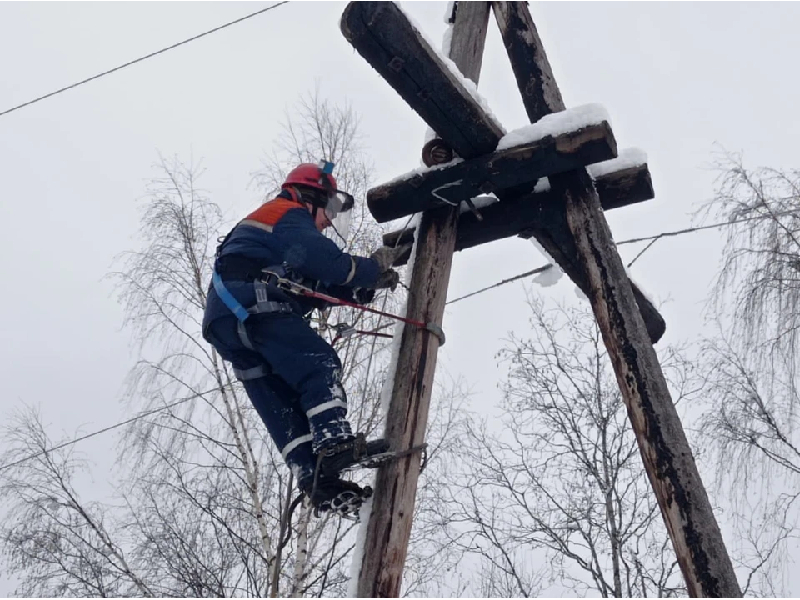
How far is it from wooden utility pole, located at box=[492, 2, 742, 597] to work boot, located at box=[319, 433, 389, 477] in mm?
900

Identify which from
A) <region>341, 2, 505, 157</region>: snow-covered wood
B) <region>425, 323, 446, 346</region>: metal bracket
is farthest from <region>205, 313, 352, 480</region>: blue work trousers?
<region>341, 2, 505, 157</region>: snow-covered wood

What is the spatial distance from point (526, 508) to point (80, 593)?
4834mm

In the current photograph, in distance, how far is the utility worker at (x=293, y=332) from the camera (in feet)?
9.23

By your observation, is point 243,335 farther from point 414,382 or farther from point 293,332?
point 414,382

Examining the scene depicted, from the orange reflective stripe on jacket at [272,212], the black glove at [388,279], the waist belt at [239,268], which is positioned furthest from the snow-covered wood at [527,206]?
the waist belt at [239,268]

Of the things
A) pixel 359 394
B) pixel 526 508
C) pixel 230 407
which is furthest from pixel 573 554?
pixel 230 407

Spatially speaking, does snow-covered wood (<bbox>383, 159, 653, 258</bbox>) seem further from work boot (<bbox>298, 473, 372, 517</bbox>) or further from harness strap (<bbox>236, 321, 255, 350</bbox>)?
work boot (<bbox>298, 473, 372, 517</bbox>)

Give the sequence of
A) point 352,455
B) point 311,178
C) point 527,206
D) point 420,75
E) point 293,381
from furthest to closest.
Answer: point 311,178 → point 527,206 → point 293,381 → point 420,75 → point 352,455

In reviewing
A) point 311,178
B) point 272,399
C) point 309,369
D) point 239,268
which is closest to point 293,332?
point 309,369

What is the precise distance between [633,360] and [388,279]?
115 centimetres

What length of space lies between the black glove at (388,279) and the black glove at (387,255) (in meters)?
0.02

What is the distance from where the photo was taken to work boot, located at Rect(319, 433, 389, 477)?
106 inches

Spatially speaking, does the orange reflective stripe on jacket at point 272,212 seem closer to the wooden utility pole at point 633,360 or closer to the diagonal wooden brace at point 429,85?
the diagonal wooden brace at point 429,85

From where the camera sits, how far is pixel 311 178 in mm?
3600
